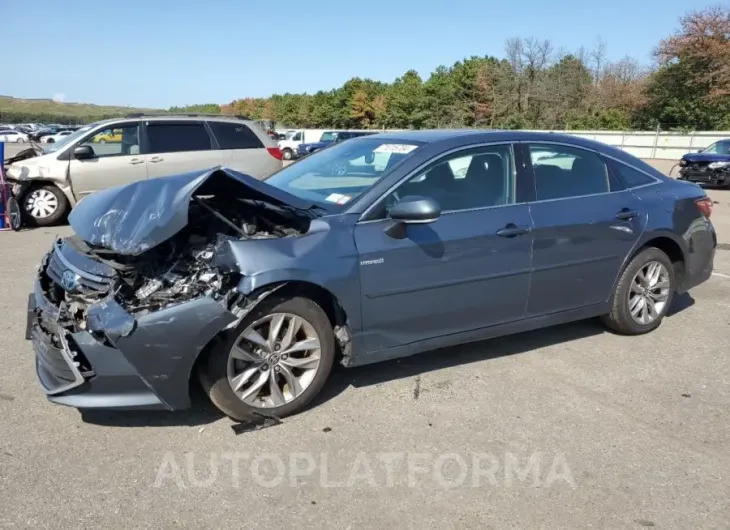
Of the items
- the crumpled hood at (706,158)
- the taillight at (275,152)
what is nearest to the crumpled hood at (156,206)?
the taillight at (275,152)

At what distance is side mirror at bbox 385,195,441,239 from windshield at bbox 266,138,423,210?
0.35 meters

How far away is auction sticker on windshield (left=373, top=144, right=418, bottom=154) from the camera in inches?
159

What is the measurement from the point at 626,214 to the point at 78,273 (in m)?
3.87

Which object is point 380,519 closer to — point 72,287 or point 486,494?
point 486,494

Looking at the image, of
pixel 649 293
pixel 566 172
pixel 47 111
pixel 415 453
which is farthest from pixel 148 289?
pixel 47 111

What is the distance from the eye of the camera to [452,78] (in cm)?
5556

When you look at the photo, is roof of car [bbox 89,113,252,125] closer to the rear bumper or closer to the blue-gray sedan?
the blue-gray sedan

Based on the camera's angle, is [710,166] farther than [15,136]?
Answer: No

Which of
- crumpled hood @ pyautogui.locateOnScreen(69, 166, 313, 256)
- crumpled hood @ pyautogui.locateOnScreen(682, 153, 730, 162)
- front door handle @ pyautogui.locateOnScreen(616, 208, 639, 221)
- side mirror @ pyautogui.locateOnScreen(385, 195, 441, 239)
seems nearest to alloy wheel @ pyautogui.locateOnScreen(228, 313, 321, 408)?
crumpled hood @ pyautogui.locateOnScreen(69, 166, 313, 256)

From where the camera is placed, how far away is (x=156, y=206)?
11.0 feet

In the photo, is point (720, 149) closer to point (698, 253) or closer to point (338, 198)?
point (698, 253)

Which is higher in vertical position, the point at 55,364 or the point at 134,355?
the point at 134,355

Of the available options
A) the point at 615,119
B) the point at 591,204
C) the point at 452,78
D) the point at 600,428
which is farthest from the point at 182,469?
the point at 452,78

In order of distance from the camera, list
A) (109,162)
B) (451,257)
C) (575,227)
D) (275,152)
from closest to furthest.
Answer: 1. (451,257)
2. (575,227)
3. (109,162)
4. (275,152)
